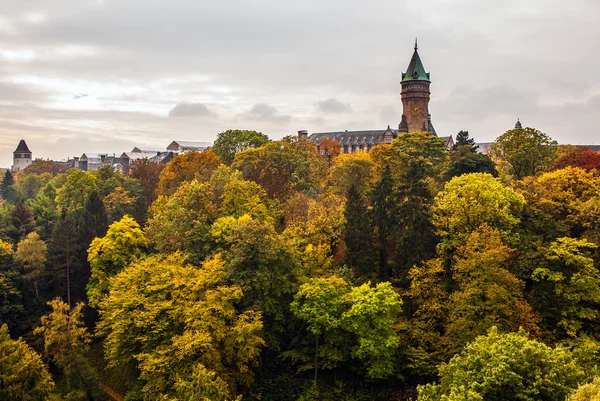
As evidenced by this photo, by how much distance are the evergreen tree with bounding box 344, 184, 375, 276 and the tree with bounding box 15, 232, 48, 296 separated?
23.5 meters

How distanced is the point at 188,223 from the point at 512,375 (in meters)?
23.1

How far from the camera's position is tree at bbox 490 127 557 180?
44469 millimetres

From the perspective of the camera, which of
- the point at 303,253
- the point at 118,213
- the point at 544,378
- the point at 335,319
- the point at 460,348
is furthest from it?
the point at 118,213

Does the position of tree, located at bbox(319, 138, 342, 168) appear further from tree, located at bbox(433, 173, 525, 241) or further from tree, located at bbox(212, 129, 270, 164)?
tree, located at bbox(433, 173, 525, 241)

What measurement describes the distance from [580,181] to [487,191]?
926 centimetres

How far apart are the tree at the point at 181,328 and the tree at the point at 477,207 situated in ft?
46.7

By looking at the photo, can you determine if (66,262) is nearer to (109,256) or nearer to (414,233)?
(109,256)

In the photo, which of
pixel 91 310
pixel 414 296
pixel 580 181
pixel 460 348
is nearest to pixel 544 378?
pixel 460 348

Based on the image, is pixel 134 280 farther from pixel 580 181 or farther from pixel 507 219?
pixel 580 181

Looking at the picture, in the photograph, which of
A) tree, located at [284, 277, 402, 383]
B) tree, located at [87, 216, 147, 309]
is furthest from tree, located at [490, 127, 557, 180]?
tree, located at [87, 216, 147, 309]

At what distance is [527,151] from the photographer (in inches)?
1750

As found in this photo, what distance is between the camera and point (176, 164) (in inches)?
2172

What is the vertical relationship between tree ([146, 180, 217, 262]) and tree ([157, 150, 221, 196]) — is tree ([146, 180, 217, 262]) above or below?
below

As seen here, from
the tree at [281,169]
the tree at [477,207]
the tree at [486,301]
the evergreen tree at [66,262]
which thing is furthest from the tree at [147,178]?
the tree at [486,301]
